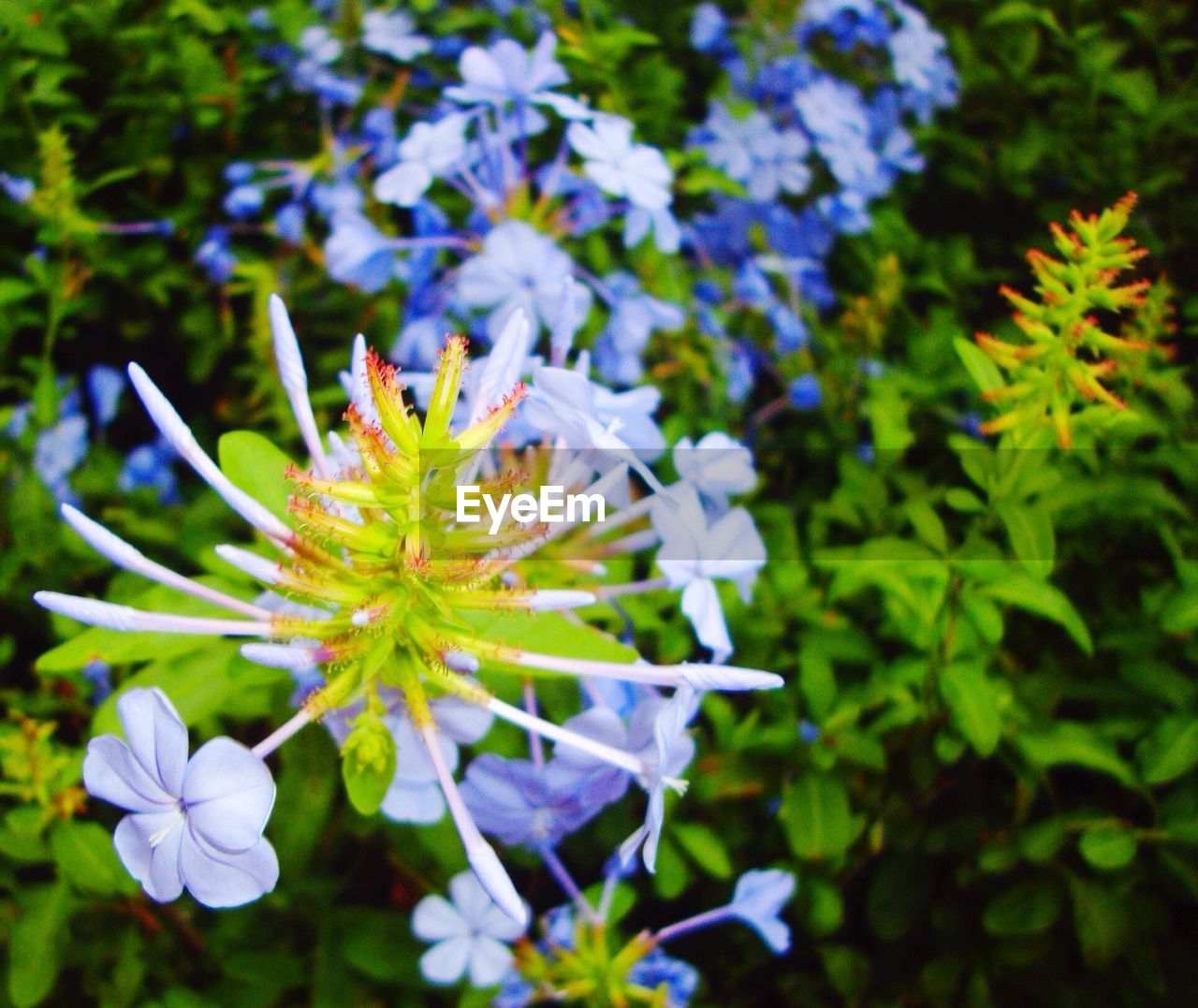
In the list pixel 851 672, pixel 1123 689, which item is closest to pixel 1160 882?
pixel 1123 689

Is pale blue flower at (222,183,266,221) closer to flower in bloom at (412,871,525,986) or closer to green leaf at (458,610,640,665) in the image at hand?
green leaf at (458,610,640,665)

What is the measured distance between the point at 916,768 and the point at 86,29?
1648 millimetres

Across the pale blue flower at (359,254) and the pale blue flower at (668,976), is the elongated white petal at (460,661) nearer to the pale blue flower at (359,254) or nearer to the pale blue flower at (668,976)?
the pale blue flower at (668,976)

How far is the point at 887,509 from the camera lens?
137 centimetres

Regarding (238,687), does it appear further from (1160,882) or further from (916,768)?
(1160,882)

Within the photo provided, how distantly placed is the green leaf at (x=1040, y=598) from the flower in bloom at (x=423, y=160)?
922 millimetres

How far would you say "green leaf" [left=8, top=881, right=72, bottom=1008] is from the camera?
1028mm

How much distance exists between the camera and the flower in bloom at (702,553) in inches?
37.4

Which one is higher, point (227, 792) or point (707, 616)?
point (227, 792)

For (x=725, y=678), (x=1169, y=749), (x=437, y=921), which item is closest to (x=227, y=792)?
(x=725, y=678)

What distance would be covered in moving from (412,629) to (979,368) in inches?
26.8

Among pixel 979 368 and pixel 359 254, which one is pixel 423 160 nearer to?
pixel 359 254

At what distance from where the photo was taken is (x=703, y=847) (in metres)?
1.19

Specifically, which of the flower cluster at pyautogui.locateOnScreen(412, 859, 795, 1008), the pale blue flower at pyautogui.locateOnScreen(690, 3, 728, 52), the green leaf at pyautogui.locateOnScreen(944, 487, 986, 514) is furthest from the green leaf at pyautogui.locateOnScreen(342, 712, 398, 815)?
the pale blue flower at pyautogui.locateOnScreen(690, 3, 728, 52)
